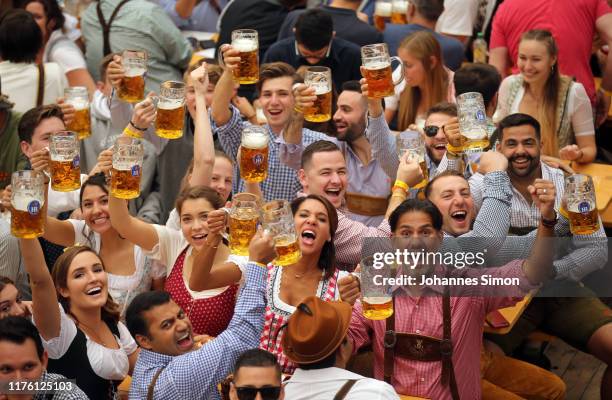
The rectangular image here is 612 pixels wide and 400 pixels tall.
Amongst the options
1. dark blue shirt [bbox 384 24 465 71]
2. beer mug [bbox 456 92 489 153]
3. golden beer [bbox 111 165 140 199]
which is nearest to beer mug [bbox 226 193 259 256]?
golden beer [bbox 111 165 140 199]

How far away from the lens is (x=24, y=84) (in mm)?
6809

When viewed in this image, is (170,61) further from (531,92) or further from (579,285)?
(579,285)

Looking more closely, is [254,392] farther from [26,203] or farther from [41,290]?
[26,203]

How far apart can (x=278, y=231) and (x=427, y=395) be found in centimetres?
82

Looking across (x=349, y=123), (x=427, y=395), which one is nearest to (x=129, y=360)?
(x=427, y=395)

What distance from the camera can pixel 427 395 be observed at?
14.8 ft

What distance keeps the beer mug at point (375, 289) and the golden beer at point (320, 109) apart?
1.00 metres

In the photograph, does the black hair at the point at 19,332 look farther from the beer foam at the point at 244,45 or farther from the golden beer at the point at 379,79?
the golden beer at the point at 379,79

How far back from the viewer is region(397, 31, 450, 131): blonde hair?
255 inches

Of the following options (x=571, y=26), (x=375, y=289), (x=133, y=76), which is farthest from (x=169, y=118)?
(x=571, y=26)

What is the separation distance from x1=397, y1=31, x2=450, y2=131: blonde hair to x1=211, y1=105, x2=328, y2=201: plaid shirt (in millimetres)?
873

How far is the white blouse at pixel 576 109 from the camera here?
20.8 feet

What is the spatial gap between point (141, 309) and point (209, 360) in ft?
1.20

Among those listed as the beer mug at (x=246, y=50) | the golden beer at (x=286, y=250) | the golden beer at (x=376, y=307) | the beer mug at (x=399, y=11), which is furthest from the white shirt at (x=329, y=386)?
the beer mug at (x=399, y=11)
